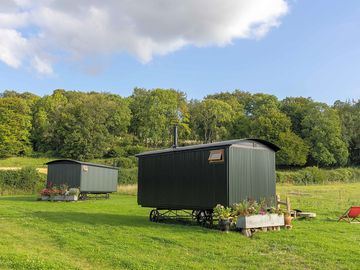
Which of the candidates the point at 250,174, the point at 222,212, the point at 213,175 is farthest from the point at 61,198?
the point at 222,212

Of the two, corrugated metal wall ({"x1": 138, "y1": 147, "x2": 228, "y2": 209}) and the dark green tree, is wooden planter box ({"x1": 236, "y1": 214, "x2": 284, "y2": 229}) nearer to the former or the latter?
corrugated metal wall ({"x1": 138, "y1": 147, "x2": 228, "y2": 209})

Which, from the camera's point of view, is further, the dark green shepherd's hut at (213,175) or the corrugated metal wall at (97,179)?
the corrugated metal wall at (97,179)

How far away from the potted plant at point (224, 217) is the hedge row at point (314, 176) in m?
41.0

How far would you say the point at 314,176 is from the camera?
5581 centimetres

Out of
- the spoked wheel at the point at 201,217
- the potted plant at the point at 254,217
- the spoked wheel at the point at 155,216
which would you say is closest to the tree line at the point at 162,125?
the spoked wheel at the point at 155,216

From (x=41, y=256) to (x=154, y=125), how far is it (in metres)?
Answer: 64.9

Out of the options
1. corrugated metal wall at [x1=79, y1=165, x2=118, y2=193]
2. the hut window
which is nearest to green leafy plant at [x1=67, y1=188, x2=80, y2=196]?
corrugated metal wall at [x1=79, y1=165, x2=118, y2=193]

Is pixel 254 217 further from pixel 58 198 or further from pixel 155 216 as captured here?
pixel 58 198

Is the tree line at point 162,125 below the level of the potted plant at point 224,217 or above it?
above

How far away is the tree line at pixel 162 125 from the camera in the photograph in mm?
65750

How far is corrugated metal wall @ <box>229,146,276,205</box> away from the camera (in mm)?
13680

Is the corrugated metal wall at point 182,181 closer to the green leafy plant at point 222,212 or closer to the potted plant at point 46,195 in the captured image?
the green leafy plant at point 222,212

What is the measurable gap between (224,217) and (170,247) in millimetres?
2864

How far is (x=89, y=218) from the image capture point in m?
16.3
